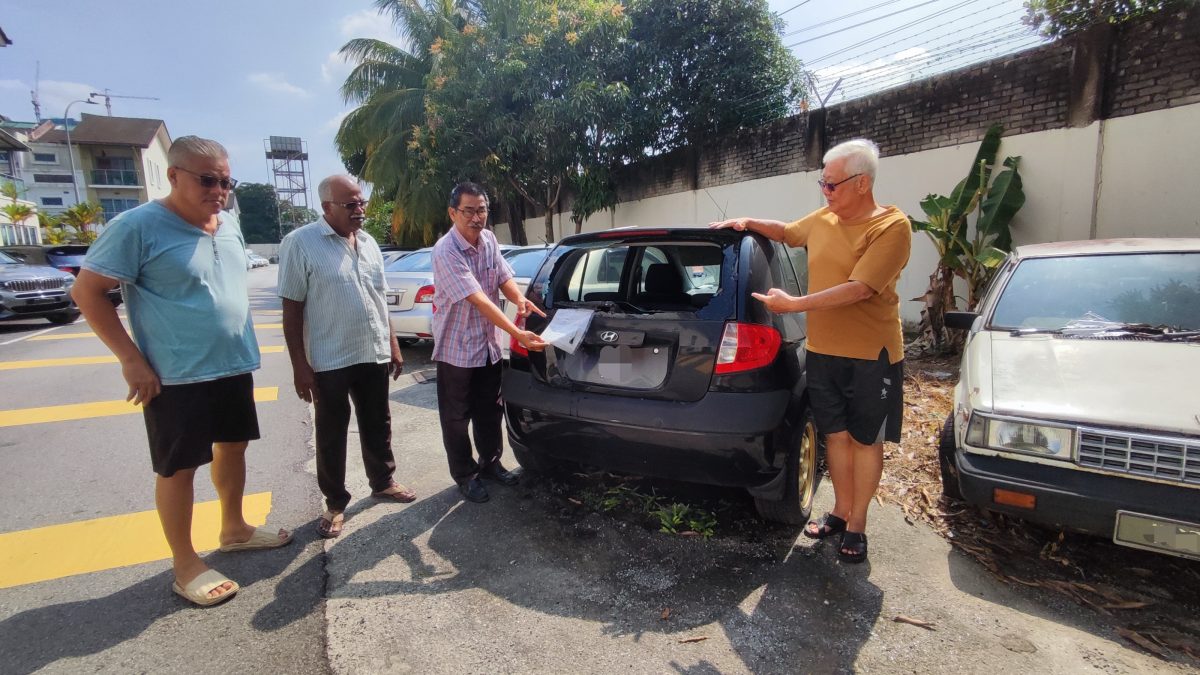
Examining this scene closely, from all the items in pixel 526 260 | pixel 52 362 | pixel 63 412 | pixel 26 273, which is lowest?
pixel 63 412

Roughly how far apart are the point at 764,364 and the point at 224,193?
2.45m

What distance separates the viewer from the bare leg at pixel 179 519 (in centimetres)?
247

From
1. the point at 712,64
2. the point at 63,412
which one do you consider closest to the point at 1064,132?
the point at 712,64

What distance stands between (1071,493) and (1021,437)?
0.83ft

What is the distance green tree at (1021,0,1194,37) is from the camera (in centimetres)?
592

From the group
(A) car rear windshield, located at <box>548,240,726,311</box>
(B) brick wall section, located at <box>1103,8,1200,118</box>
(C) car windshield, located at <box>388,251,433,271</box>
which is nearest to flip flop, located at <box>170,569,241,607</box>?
(A) car rear windshield, located at <box>548,240,726,311</box>

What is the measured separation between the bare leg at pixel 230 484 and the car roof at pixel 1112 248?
15.2 ft

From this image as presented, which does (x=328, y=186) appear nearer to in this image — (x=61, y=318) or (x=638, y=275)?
(x=638, y=275)

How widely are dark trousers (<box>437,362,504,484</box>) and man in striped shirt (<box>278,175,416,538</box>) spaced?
354 millimetres

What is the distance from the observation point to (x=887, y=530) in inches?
119

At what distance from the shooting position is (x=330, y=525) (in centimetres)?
304

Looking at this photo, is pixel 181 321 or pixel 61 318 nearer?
pixel 181 321

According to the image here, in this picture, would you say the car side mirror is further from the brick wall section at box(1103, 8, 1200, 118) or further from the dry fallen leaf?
the brick wall section at box(1103, 8, 1200, 118)

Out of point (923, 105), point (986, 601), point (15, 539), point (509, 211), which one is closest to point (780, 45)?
point (923, 105)
